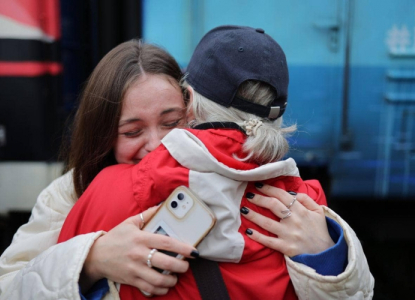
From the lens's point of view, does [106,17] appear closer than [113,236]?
No

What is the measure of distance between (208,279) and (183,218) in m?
0.16

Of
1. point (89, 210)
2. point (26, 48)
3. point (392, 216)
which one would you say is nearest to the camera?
point (89, 210)

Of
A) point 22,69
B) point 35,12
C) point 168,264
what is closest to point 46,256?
point 168,264

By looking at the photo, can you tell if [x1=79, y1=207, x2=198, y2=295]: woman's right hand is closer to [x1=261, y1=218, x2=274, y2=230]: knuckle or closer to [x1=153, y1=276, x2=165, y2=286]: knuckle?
[x1=153, y1=276, x2=165, y2=286]: knuckle

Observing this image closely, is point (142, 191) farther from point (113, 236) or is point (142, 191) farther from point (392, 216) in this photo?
point (392, 216)

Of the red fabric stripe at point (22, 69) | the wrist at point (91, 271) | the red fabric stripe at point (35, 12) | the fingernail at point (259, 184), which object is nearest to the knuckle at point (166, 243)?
the wrist at point (91, 271)

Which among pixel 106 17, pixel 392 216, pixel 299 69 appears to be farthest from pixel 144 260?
pixel 392 216

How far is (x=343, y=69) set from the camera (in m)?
3.23

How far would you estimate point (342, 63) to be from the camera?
3227mm

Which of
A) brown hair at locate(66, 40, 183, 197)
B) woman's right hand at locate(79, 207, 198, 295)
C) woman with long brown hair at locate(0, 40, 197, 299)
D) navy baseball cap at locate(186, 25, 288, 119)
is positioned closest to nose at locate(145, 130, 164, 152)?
woman with long brown hair at locate(0, 40, 197, 299)

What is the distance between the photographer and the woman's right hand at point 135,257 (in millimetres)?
1044

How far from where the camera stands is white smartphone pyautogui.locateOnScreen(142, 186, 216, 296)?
1.04 metres

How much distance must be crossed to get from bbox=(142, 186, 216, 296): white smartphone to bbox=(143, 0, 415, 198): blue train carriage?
221cm

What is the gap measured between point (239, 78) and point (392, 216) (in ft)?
9.92
